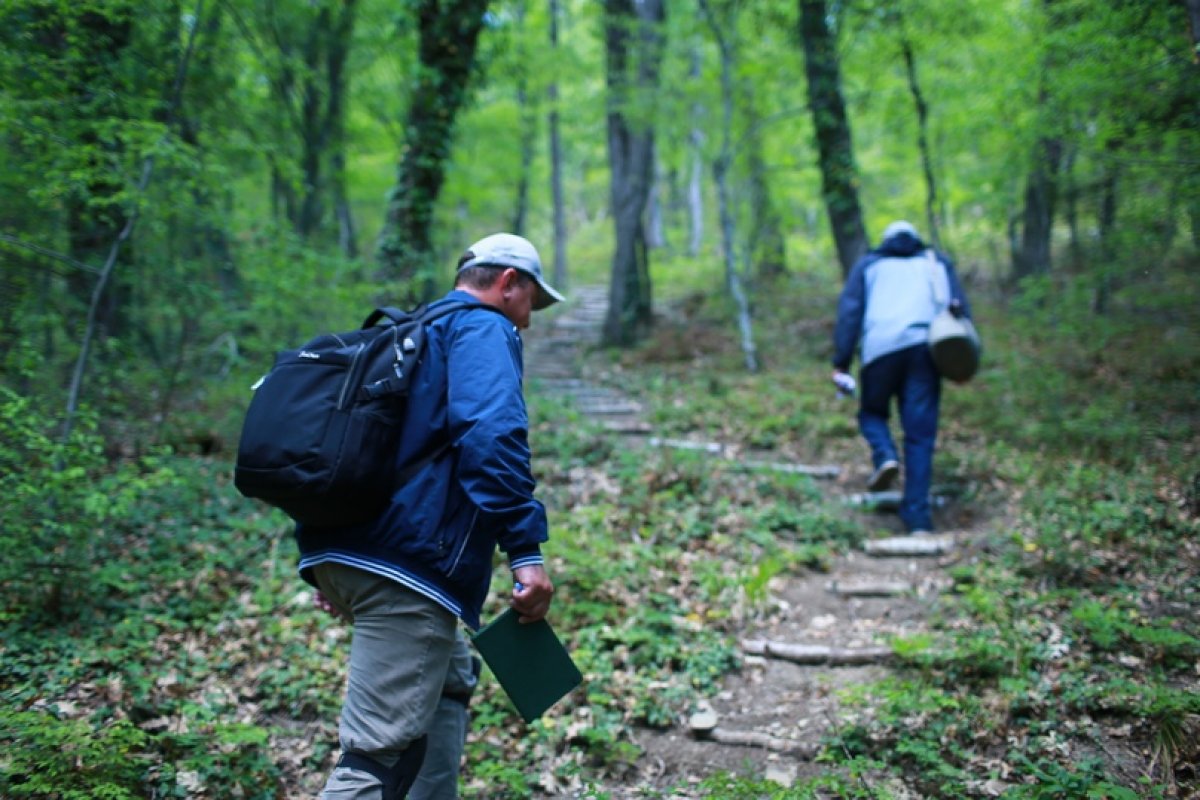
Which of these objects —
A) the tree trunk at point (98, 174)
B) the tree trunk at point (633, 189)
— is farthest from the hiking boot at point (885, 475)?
the tree trunk at point (633, 189)

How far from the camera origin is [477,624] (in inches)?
101

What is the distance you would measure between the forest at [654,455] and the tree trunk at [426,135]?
4cm

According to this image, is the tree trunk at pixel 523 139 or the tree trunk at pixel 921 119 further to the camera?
the tree trunk at pixel 523 139

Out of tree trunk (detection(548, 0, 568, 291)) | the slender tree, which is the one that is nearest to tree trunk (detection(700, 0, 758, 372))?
the slender tree

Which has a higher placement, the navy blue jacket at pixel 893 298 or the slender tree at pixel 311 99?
the slender tree at pixel 311 99

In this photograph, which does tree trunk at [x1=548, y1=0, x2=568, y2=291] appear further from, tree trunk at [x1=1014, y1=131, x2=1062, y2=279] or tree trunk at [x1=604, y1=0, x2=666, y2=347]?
tree trunk at [x1=1014, y1=131, x2=1062, y2=279]

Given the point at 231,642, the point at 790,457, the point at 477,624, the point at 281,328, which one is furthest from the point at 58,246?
the point at 790,457

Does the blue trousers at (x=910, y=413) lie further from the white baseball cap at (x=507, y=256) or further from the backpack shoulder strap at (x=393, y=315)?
the backpack shoulder strap at (x=393, y=315)

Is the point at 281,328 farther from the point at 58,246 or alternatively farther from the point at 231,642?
the point at 231,642

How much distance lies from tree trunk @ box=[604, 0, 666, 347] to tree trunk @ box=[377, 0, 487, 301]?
474cm

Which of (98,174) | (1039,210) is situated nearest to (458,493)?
(98,174)

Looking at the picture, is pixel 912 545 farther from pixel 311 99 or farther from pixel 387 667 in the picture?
pixel 311 99

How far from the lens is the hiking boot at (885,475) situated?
6293mm

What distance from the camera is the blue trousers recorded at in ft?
20.0
